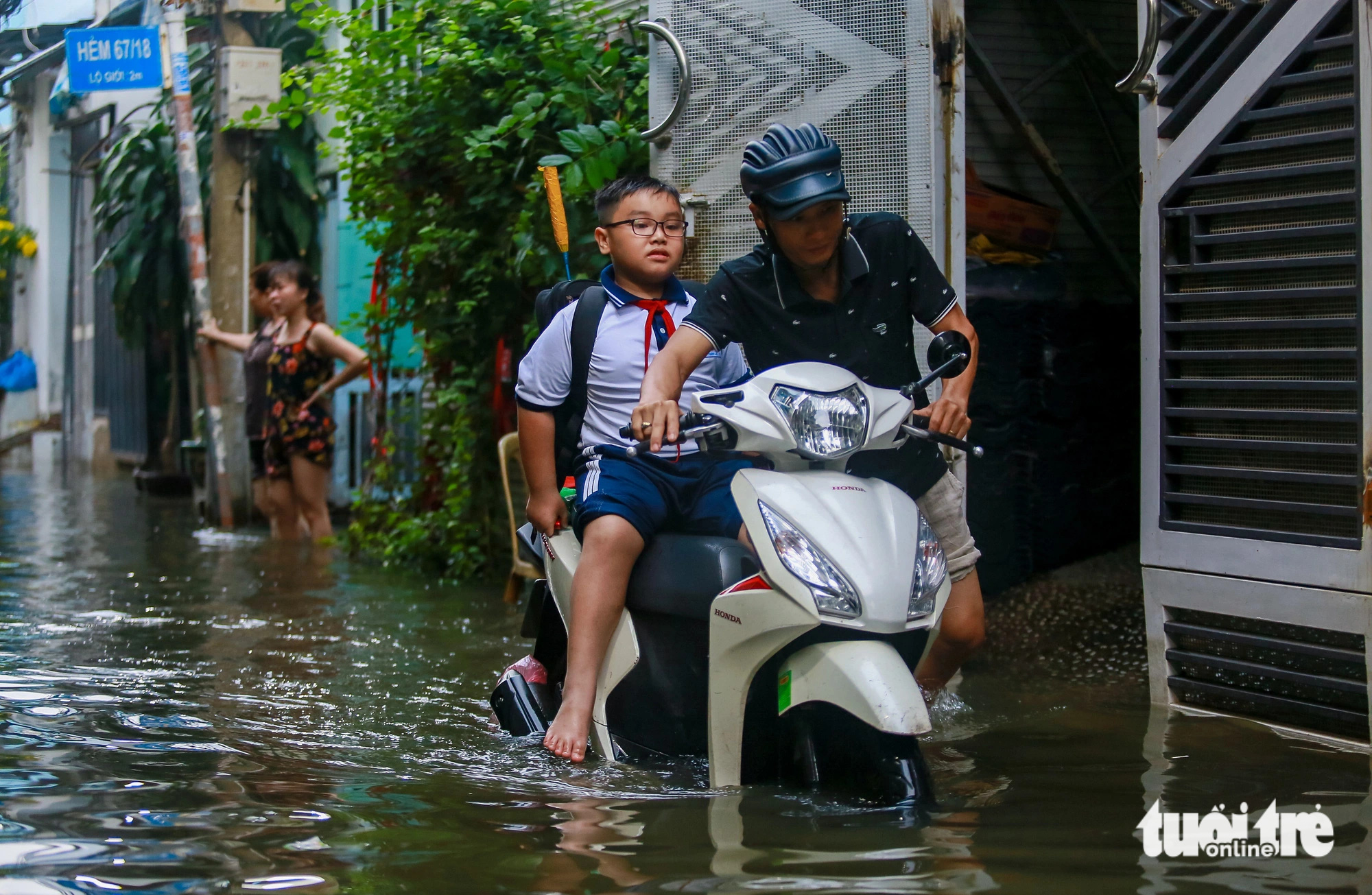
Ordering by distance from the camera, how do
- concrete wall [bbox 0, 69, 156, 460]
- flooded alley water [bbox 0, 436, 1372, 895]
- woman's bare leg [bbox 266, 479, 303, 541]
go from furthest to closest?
concrete wall [bbox 0, 69, 156, 460]
woman's bare leg [bbox 266, 479, 303, 541]
flooded alley water [bbox 0, 436, 1372, 895]

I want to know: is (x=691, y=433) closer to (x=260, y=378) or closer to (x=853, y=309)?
(x=853, y=309)

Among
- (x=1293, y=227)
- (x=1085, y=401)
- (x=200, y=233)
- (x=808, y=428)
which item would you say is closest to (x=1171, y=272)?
(x=1293, y=227)

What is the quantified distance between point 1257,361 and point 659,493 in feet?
6.53

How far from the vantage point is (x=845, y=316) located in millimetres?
4039

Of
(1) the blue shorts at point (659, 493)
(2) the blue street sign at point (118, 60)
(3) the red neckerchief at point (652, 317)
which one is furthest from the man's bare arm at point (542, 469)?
(2) the blue street sign at point (118, 60)

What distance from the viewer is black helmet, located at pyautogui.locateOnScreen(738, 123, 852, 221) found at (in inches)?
148

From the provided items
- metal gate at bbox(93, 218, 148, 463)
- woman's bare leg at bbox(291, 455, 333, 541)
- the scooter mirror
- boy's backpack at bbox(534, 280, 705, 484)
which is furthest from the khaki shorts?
metal gate at bbox(93, 218, 148, 463)

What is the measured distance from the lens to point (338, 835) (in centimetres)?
328

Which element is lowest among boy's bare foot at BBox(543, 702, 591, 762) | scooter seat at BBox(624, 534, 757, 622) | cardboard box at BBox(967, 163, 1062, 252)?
boy's bare foot at BBox(543, 702, 591, 762)

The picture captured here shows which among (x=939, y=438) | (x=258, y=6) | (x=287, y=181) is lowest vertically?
(x=939, y=438)

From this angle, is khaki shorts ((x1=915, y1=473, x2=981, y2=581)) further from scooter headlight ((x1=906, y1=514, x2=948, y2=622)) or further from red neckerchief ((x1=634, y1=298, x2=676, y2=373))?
Result: red neckerchief ((x1=634, y1=298, x2=676, y2=373))

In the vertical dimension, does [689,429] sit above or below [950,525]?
above

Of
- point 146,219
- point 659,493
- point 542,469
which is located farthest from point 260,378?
point 659,493

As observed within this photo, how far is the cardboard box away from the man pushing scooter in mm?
3076
